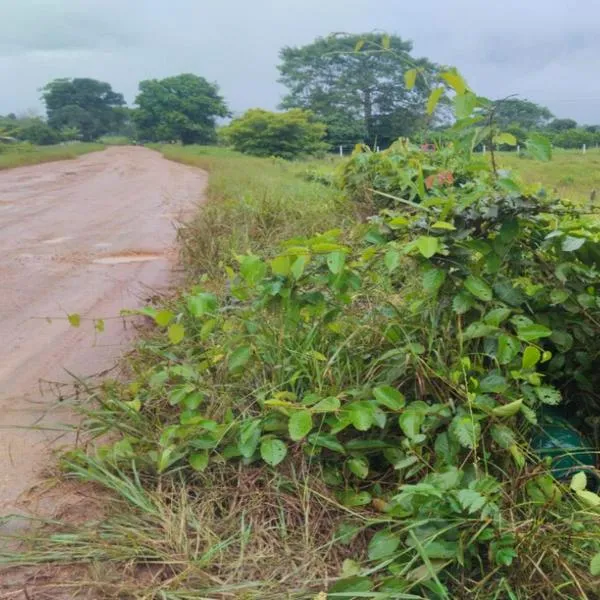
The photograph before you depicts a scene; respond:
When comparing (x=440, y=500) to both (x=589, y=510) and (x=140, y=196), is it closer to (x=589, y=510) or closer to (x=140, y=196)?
(x=589, y=510)

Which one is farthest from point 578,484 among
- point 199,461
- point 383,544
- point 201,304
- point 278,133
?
point 278,133

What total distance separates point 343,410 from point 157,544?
1.72ft

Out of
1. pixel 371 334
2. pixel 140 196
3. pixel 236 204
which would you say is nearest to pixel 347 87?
pixel 140 196

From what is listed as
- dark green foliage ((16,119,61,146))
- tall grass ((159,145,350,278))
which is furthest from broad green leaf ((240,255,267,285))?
dark green foliage ((16,119,61,146))

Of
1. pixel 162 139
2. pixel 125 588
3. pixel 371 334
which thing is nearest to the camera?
pixel 125 588

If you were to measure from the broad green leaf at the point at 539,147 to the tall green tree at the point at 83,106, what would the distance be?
164ft

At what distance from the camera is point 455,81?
1.55m

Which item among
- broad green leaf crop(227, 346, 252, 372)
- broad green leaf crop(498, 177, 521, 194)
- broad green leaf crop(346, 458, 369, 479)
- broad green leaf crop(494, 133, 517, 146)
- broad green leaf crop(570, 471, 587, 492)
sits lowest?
broad green leaf crop(346, 458, 369, 479)

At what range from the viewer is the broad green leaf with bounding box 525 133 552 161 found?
61.9 inches

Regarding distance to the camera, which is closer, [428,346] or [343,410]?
[343,410]

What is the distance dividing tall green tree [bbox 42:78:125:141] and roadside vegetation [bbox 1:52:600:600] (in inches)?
1959

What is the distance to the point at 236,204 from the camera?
4.71 m

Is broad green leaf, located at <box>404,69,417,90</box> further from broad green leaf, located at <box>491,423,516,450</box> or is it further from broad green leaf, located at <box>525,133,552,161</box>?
broad green leaf, located at <box>491,423,516,450</box>

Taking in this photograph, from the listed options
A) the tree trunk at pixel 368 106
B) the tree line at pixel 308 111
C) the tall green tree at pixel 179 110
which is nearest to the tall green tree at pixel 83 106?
the tree line at pixel 308 111
